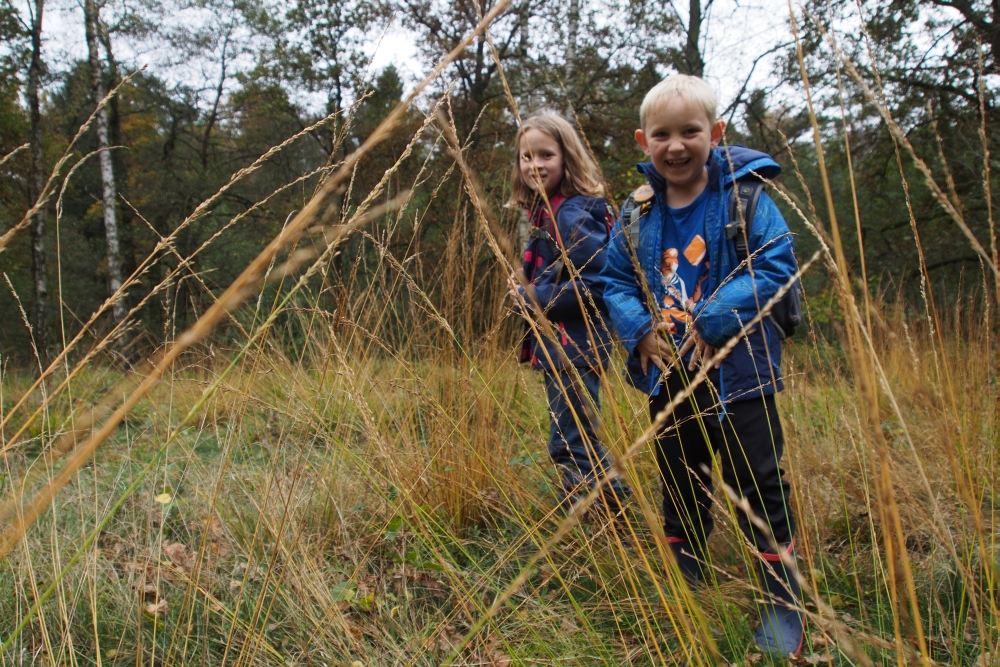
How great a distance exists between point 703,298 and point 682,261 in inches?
5.2

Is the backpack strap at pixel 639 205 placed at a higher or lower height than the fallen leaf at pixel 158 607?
higher

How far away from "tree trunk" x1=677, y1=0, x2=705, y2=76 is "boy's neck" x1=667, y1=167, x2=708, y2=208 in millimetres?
7325

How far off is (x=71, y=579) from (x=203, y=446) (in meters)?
1.80

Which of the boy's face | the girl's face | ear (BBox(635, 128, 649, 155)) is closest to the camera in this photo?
the boy's face

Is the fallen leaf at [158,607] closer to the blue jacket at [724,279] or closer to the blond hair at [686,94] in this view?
the blue jacket at [724,279]

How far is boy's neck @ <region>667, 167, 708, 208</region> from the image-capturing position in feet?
5.07

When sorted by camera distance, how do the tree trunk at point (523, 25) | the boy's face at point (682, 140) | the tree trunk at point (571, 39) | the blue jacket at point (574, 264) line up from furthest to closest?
the tree trunk at point (523, 25), the tree trunk at point (571, 39), the blue jacket at point (574, 264), the boy's face at point (682, 140)

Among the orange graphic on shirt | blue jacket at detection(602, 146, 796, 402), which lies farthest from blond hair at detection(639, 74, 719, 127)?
the orange graphic on shirt

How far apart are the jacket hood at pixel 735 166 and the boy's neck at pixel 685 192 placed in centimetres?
2

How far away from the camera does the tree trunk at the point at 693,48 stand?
27.1 feet

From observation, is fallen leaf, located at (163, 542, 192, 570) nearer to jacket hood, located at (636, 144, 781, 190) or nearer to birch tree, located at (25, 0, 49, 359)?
jacket hood, located at (636, 144, 781, 190)

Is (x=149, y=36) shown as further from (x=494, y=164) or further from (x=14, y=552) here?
(x=14, y=552)

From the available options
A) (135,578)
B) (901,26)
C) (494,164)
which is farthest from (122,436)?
(901,26)

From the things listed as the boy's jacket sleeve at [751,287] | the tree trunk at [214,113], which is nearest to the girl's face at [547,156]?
the boy's jacket sleeve at [751,287]
